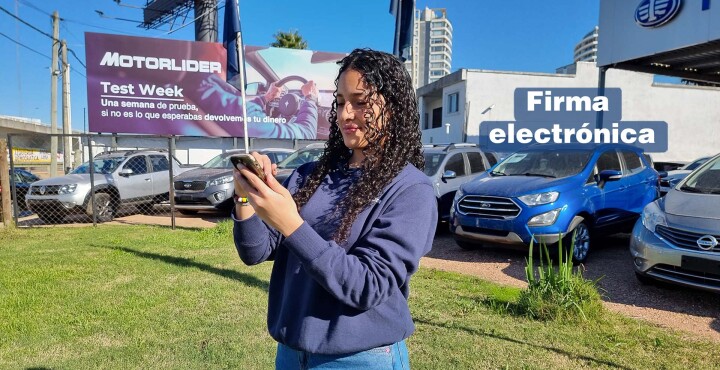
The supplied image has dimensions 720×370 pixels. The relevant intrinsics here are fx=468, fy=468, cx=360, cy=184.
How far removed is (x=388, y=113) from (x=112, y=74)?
86.3ft

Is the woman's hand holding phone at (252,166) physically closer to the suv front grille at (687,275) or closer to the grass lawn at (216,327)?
the grass lawn at (216,327)

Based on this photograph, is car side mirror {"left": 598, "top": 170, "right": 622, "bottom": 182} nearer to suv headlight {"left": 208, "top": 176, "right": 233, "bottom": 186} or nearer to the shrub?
the shrub

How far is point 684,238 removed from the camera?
177 inches

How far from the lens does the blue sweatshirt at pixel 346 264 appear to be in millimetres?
1096

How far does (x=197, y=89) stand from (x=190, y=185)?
16017mm

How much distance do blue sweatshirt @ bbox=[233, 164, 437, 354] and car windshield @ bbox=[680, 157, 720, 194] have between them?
197 inches

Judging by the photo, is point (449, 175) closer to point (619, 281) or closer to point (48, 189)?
point (619, 281)

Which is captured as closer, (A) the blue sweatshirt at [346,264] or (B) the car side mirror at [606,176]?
(A) the blue sweatshirt at [346,264]

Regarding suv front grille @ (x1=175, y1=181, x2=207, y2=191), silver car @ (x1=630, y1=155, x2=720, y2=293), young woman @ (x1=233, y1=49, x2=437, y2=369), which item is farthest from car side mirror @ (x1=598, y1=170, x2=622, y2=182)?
suv front grille @ (x1=175, y1=181, x2=207, y2=191)

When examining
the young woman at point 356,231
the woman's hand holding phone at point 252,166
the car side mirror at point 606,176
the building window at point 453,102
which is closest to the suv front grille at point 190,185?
the car side mirror at point 606,176

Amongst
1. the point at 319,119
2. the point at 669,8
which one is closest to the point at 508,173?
the point at 669,8

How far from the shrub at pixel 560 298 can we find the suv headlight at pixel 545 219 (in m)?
Result: 1.97

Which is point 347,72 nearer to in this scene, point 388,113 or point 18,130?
point 388,113

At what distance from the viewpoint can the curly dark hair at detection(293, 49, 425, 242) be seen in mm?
1289
